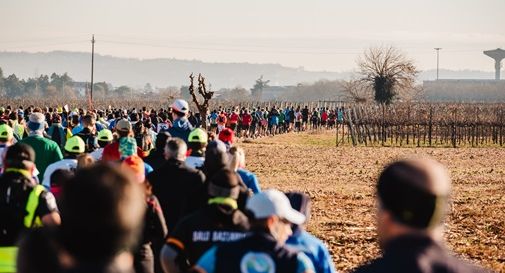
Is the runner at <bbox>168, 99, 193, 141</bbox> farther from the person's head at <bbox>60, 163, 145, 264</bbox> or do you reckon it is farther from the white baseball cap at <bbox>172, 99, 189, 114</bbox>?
the person's head at <bbox>60, 163, 145, 264</bbox>

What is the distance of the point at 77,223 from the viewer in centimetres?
314

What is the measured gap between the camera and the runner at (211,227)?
245 inches

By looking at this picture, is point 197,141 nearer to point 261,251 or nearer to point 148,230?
point 148,230

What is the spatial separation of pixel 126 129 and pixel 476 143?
3858 cm

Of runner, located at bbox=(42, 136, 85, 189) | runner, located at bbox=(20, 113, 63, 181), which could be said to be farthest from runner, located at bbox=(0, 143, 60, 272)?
runner, located at bbox=(20, 113, 63, 181)

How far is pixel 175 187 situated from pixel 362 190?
15.3 metres

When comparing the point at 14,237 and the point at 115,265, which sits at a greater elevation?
the point at 115,265

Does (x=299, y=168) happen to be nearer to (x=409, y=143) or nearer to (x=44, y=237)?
(x=409, y=143)

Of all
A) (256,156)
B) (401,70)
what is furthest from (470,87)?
(256,156)

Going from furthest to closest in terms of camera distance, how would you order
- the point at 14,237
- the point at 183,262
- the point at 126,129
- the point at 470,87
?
the point at 470,87 → the point at 126,129 → the point at 14,237 → the point at 183,262

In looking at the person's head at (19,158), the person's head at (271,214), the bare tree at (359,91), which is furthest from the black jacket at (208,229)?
the bare tree at (359,91)

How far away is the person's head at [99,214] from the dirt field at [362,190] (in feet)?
31.7

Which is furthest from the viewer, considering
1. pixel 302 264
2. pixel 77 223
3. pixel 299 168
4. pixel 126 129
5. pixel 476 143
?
pixel 476 143

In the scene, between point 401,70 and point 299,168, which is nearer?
point 299,168
